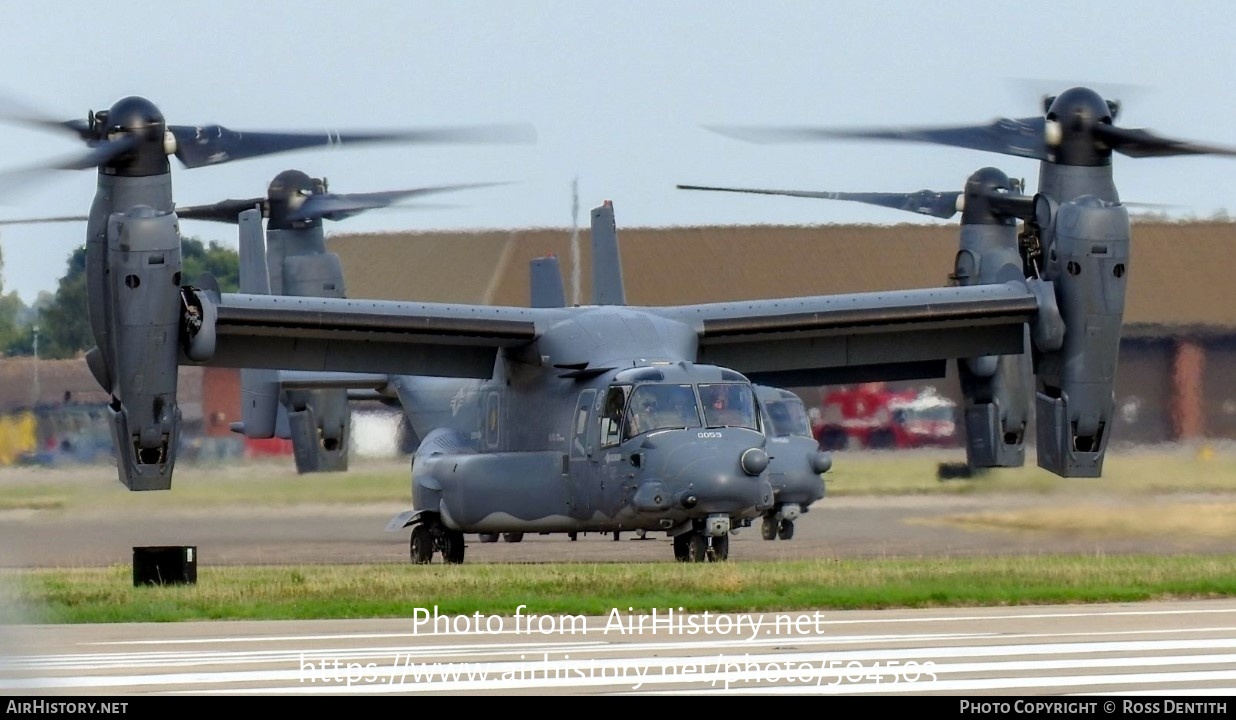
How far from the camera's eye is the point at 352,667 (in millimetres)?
12367

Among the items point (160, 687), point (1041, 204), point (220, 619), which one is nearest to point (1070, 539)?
point (1041, 204)

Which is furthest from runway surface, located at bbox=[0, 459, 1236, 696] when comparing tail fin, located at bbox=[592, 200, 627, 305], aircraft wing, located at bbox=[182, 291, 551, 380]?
tail fin, located at bbox=[592, 200, 627, 305]

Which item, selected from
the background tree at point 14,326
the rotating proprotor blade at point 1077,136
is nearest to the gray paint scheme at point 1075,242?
the rotating proprotor blade at point 1077,136

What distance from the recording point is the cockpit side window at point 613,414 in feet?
75.3

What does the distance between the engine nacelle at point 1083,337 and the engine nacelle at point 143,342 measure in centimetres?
1016

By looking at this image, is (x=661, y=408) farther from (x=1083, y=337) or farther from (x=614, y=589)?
(x=1083, y=337)

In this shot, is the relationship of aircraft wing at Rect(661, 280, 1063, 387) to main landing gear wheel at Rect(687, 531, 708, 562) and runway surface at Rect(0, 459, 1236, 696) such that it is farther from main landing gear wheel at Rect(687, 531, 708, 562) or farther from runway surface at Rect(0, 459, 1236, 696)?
runway surface at Rect(0, 459, 1236, 696)

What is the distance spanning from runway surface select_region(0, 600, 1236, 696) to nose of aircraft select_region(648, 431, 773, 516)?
499 cm

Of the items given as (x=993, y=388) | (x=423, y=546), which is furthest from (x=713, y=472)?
(x=993, y=388)

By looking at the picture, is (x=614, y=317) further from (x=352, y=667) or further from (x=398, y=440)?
(x=352, y=667)

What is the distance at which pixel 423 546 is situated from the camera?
26.6m

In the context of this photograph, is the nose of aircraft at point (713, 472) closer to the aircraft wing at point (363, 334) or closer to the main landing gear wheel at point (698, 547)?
the main landing gear wheel at point (698, 547)

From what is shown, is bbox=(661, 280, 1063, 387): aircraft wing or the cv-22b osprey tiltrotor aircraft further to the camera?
bbox=(661, 280, 1063, 387): aircraft wing

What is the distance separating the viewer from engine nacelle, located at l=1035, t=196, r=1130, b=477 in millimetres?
23672
